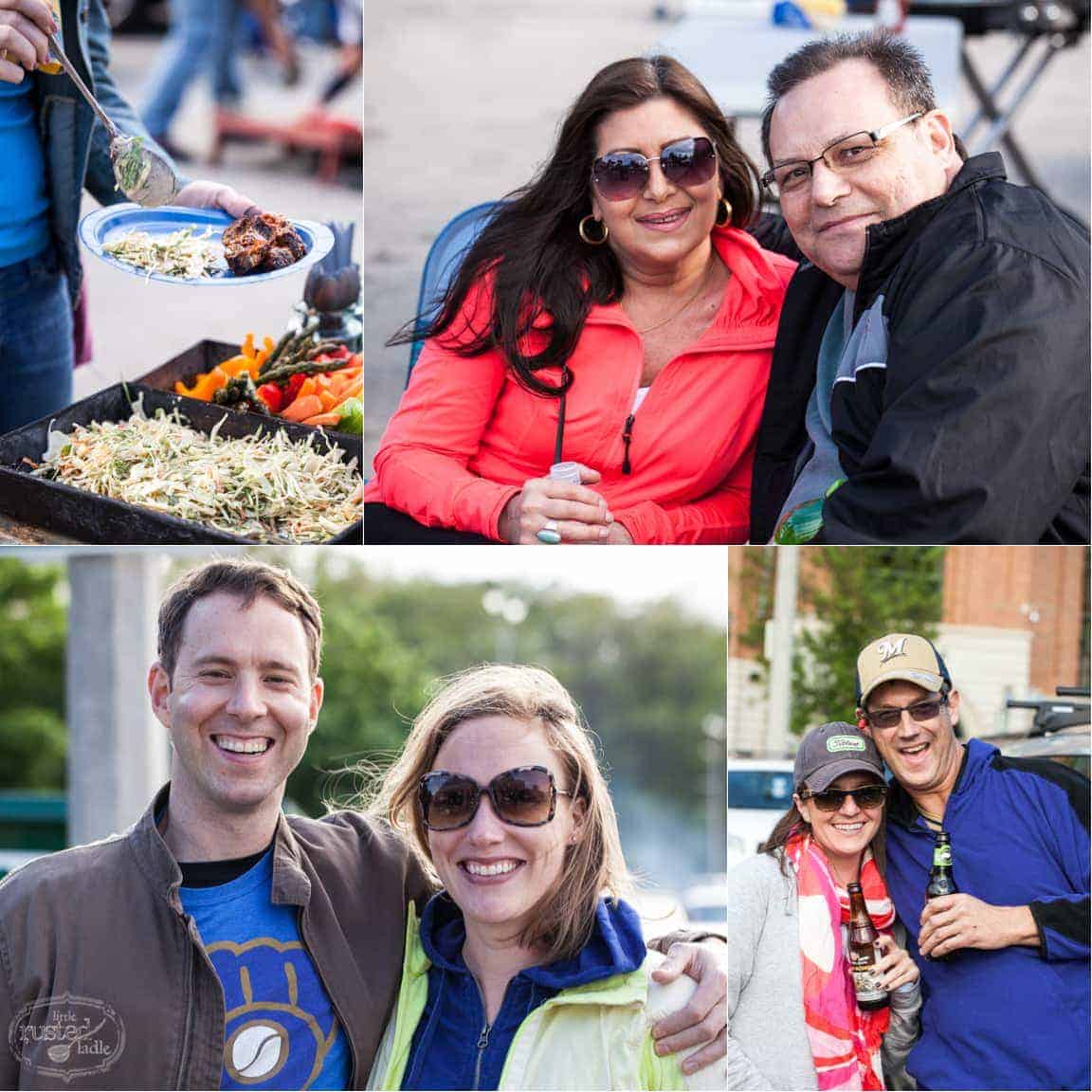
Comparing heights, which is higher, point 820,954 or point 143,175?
point 143,175

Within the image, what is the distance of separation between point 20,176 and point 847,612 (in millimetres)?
2046

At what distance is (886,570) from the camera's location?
2.66m

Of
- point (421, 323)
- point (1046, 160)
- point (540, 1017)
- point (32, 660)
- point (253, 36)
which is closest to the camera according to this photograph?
point (540, 1017)

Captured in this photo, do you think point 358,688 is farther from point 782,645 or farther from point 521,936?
point 521,936

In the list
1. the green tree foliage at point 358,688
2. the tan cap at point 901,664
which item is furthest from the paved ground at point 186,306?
the green tree foliage at point 358,688

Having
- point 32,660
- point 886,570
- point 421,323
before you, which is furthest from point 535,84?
point 32,660

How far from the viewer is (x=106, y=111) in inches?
122

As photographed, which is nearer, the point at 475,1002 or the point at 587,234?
the point at 475,1002

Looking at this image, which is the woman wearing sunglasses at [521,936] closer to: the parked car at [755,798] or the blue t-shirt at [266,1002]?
the blue t-shirt at [266,1002]

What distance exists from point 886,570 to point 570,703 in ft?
2.20

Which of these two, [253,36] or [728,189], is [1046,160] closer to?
[728,189]

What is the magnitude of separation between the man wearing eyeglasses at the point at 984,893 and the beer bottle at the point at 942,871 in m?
0.01

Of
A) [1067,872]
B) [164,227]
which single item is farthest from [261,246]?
[1067,872]

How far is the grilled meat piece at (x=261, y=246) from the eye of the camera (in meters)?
2.74
